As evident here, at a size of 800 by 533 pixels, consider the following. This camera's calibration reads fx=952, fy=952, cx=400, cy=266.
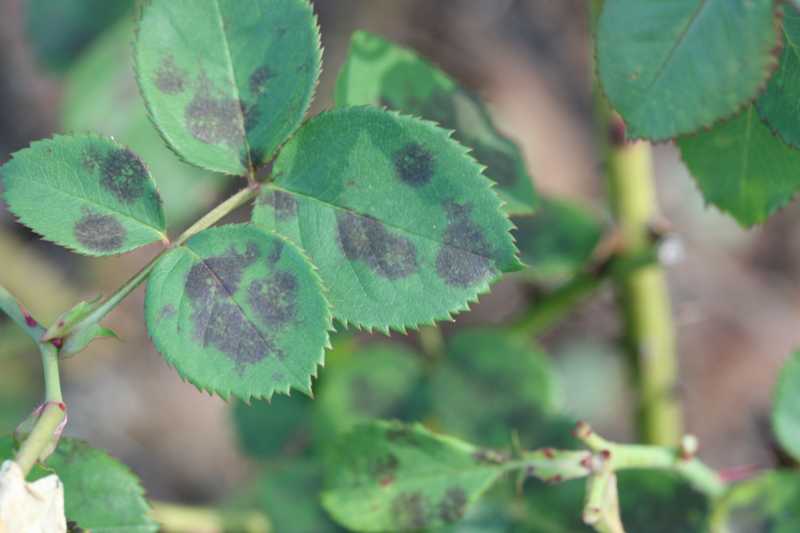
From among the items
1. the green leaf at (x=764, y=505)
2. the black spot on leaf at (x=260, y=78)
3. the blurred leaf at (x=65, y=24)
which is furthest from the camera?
the blurred leaf at (x=65, y=24)

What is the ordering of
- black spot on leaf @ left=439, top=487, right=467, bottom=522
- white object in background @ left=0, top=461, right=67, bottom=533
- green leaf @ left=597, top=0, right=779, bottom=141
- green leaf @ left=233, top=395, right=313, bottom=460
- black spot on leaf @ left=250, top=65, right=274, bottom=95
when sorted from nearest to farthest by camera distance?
white object in background @ left=0, top=461, right=67, bottom=533 → green leaf @ left=597, top=0, right=779, bottom=141 → black spot on leaf @ left=250, top=65, right=274, bottom=95 → black spot on leaf @ left=439, top=487, right=467, bottom=522 → green leaf @ left=233, top=395, right=313, bottom=460

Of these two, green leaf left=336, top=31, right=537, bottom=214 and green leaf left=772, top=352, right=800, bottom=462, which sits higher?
green leaf left=336, top=31, right=537, bottom=214

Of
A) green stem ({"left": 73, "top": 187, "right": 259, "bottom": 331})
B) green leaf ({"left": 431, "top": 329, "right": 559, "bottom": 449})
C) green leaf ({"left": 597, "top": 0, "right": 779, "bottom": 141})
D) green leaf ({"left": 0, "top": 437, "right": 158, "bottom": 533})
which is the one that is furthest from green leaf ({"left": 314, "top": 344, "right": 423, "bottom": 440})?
green leaf ({"left": 597, "top": 0, "right": 779, "bottom": 141})

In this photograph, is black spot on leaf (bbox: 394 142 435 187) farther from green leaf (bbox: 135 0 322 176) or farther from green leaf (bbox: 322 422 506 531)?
green leaf (bbox: 322 422 506 531)

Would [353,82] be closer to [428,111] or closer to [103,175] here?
[428,111]

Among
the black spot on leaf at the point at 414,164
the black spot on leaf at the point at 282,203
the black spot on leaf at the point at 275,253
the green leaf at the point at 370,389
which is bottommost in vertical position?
the green leaf at the point at 370,389

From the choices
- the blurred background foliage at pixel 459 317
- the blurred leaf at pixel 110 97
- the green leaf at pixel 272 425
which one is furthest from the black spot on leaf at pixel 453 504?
the blurred leaf at pixel 110 97

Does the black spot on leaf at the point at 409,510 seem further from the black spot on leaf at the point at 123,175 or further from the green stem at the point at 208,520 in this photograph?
the green stem at the point at 208,520
